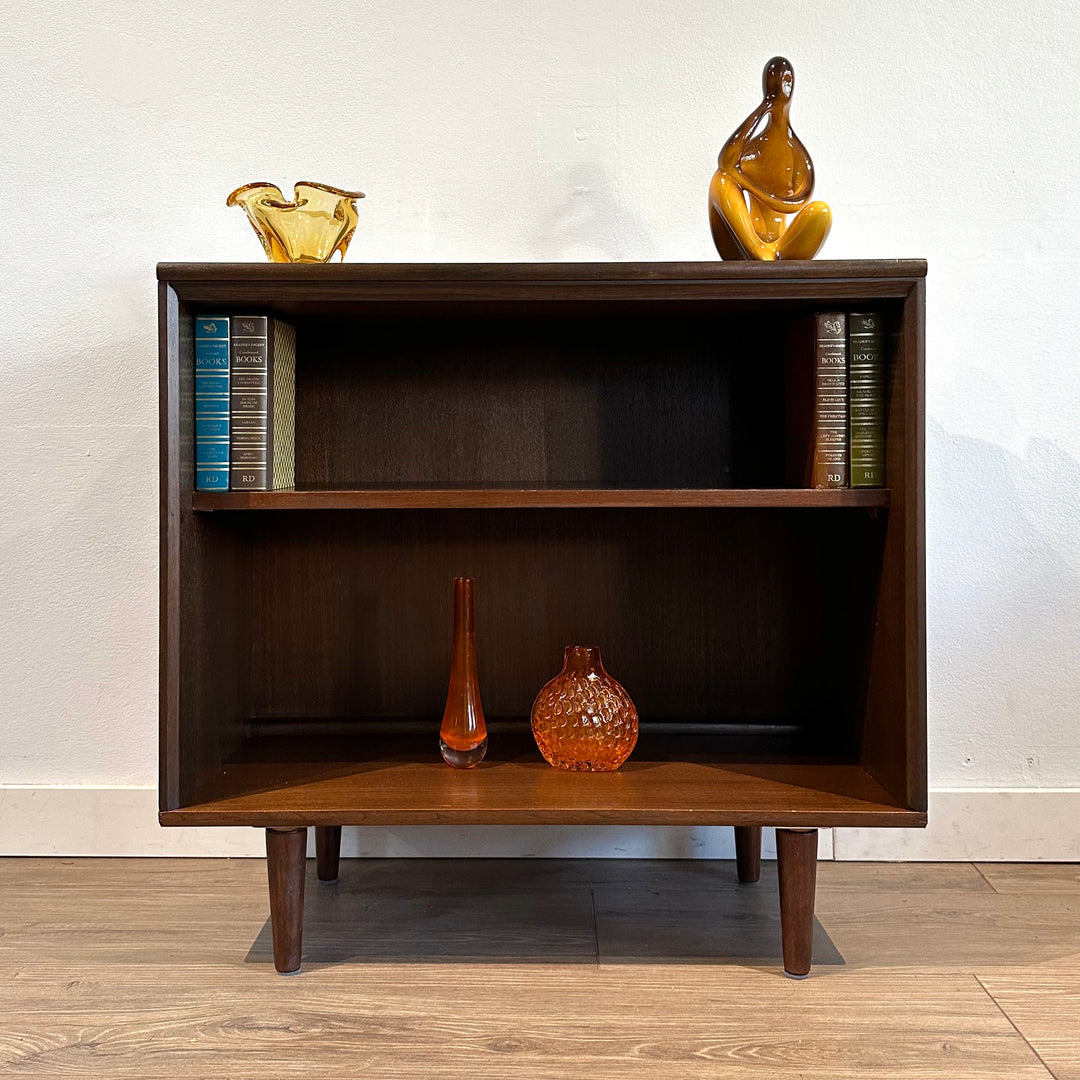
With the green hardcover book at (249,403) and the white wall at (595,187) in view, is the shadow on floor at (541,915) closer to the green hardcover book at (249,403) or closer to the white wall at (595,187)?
the white wall at (595,187)

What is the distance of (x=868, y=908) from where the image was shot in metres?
1.30

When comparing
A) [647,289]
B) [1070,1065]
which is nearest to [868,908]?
[1070,1065]

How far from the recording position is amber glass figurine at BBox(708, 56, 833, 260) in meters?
1.17

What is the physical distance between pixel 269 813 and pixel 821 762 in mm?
700

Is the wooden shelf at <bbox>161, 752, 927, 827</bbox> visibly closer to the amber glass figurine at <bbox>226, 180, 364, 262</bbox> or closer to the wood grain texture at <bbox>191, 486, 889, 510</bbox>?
the wood grain texture at <bbox>191, 486, 889, 510</bbox>

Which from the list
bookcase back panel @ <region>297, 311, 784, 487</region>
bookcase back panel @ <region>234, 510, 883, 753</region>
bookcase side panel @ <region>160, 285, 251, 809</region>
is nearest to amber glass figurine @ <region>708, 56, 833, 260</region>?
bookcase back panel @ <region>297, 311, 784, 487</region>

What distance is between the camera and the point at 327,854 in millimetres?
1385

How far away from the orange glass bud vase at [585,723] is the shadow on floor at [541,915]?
0.22m

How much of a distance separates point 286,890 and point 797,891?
585mm

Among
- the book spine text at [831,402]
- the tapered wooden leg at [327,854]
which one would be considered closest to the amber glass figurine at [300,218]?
the book spine text at [831,402]

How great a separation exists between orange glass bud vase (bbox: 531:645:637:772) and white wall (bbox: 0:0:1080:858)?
1.07ft

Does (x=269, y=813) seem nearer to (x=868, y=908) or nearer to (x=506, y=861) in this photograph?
(x=506, y=861)

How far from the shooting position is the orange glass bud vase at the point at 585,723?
1.21 meters

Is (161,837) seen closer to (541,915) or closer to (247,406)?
(541,915)
